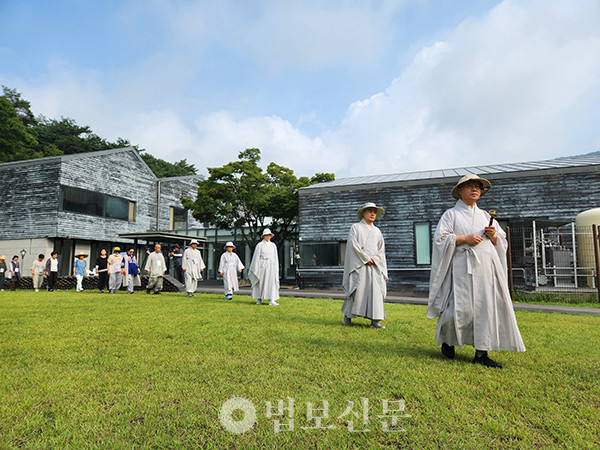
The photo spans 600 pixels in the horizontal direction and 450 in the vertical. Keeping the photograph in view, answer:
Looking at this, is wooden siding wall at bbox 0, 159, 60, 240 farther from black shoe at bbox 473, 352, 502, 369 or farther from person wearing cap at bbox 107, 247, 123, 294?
black shoe at bbox 473, 352, 502, 369

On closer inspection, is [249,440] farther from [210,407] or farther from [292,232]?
[292,232]

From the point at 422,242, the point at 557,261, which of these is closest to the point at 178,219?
the point at 422,242

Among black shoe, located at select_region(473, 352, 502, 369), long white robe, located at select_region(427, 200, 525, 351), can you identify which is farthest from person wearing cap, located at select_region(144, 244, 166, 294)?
black shoe, located at select_region(473, 352, 502, 369)

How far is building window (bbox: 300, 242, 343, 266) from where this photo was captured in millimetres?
19562

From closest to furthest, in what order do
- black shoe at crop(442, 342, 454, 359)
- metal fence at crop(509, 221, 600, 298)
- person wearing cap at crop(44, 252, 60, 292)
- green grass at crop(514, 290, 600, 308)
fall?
black shoe at crop(442, 342, 454, 359), green grass at crop(514, 290, 600, 308), metal fence at crop(509, 221, 600, 298), person wearing cap at crop(44, 252, 60, 292)

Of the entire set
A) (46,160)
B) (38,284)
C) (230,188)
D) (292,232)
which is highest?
(46,160)

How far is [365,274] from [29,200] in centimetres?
2496

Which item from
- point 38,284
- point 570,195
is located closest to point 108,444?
point 570,195

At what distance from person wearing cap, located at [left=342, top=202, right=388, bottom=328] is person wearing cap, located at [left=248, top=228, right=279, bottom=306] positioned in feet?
13.8

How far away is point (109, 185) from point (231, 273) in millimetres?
18476

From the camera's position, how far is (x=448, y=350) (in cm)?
437

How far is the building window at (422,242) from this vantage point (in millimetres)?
17859

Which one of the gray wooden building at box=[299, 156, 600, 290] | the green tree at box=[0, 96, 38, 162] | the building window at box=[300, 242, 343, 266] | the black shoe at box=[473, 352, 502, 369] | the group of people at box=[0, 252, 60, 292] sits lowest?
the black shoe at box=[473, 352, 502, 369]

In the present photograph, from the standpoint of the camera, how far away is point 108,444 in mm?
2260
